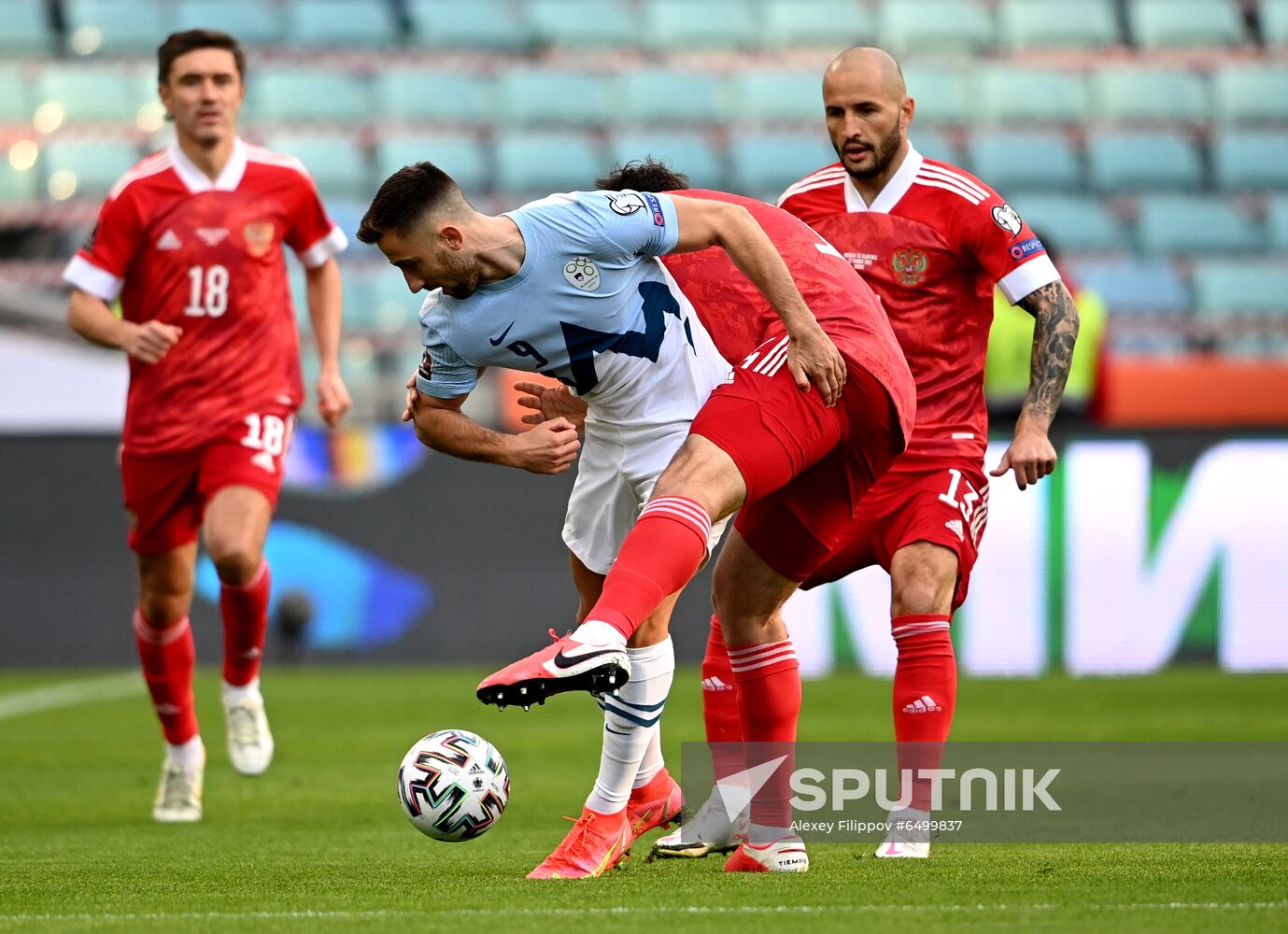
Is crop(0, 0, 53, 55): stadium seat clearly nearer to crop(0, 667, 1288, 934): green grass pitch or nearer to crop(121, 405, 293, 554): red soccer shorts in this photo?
crop(0, 667, 1288, 934): green grass pitch

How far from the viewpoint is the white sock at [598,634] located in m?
4.13

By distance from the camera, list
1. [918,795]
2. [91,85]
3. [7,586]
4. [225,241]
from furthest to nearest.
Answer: [91,85] < [7,586] < [225,241] < [918,795]

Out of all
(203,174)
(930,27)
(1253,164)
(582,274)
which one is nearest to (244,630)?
(203,174)

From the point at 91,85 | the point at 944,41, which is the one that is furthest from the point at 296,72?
the point at 944,41

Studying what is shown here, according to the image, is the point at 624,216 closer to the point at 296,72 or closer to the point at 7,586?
the point at 7,586

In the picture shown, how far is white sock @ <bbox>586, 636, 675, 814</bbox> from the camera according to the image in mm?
4973

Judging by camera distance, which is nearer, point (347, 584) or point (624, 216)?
point (624, 216)

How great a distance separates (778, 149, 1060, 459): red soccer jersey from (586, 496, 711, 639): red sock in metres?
1.62

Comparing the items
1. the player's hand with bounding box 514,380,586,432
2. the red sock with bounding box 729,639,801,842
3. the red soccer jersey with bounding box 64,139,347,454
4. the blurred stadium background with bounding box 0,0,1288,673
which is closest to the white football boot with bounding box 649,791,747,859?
the red sock with bounding box 729,639,801,842

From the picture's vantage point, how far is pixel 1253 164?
1747cm

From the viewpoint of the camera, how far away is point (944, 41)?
18047 millimetres

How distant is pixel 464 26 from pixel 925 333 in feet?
41.1

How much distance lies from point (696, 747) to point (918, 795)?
3004 mm

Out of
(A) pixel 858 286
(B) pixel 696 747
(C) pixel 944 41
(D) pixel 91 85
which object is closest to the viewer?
(A) pixel 858 286
